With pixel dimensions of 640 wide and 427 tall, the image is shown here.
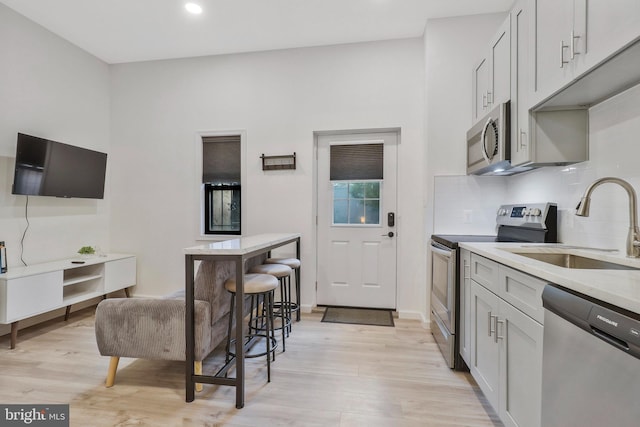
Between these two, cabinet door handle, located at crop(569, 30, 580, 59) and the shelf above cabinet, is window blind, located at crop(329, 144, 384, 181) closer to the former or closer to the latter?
the shelf above cabinet

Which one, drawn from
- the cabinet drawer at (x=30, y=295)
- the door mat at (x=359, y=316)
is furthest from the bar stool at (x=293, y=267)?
the cabinet drawer at (x=30, y=295)

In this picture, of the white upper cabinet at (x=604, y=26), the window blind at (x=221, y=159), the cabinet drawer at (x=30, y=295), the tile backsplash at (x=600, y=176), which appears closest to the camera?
the white upper cabinet at (x=604, y=26)

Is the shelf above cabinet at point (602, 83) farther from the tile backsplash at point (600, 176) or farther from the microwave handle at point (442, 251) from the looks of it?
the microwave handle at point (442, 251)

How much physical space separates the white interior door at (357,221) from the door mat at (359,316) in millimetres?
65

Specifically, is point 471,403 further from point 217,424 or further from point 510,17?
point 510,17

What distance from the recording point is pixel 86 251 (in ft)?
11.5

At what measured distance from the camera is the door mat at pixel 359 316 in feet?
10.6

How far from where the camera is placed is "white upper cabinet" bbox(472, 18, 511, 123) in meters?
2.17

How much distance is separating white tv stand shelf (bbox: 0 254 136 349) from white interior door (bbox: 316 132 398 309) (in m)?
2.39

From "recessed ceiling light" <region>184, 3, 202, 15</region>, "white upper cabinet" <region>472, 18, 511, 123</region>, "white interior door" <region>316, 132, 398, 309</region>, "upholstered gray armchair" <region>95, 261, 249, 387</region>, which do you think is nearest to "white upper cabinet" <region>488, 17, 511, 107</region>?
"white upper cabinet" <region>472, 18, 511, 123</region>

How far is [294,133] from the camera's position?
11.8 feet

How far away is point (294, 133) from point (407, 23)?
5.35ft

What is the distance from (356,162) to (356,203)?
484 mm

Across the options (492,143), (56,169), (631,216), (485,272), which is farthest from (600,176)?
(56,169)
